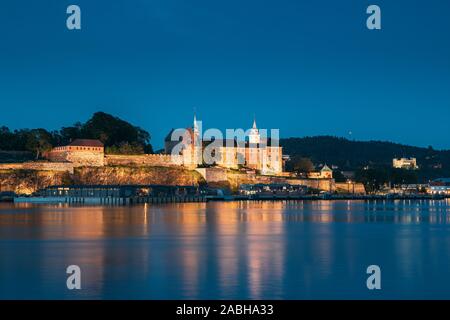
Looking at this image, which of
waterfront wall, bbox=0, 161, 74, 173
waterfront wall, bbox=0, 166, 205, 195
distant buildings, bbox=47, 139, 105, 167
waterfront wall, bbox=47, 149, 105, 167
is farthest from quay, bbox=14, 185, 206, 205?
distant buildings, bbox=47, 139, 105, 167

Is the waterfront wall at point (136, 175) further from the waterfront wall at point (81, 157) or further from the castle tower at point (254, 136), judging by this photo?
the castle tower at point (254, 136)

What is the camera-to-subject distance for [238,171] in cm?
10706

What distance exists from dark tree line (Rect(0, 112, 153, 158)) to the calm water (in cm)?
5482

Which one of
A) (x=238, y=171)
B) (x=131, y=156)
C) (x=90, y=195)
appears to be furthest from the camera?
(x=238, y=171)

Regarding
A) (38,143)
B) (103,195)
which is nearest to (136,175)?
(103,195)

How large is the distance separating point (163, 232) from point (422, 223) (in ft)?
55.7

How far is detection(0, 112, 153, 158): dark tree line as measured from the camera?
96188 millimetres

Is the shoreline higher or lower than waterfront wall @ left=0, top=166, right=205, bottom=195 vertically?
lower

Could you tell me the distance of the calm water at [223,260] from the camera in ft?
63.1

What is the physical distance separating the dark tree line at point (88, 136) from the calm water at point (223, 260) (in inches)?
2158

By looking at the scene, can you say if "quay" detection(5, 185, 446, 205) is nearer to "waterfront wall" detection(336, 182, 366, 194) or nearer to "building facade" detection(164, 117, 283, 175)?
"building facade" detection(164, 117, 283, 175)
